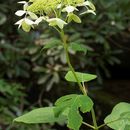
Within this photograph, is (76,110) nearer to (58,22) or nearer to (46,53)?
(58,22)

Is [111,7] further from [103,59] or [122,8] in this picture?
[103,59]

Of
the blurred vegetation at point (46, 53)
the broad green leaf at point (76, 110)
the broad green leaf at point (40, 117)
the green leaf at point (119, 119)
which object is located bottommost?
the blurred vegetation at point (46, 53)

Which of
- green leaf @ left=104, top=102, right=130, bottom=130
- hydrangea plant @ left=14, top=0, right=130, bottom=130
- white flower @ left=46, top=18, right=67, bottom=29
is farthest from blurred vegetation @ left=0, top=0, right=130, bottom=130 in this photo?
white flower @ left=46, top=18, right=67, bottom=29

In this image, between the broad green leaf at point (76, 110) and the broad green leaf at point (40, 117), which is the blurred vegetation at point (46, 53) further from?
the broad green leaf at point (76, 110)

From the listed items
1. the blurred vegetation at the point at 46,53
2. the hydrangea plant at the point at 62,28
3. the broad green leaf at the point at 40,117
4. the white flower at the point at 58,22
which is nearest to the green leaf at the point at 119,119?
the hydrangea plant at the point at 62,28

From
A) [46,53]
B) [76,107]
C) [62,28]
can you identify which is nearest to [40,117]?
[76,107]
